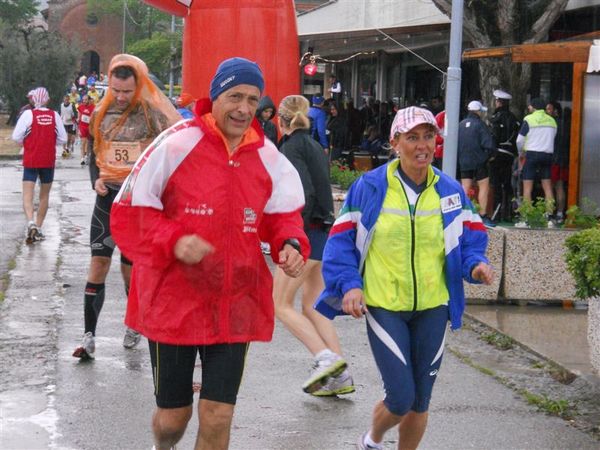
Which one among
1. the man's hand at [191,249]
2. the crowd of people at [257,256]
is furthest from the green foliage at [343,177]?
the man's hand at [191,249]

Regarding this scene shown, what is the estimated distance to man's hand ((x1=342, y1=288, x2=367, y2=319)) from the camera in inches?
211

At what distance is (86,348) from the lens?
8164mm

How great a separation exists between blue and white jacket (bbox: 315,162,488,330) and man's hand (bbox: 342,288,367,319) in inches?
1.7

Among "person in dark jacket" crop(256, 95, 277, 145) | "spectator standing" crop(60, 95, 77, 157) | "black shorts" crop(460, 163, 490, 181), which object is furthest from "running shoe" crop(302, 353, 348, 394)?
"spectator standing" crop(60, 95, 77, 157)

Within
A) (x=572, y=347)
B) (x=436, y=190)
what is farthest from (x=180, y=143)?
(x=572, y=347)

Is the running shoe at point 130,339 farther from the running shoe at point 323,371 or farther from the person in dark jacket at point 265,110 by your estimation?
the person in dark jacket at point 265,110

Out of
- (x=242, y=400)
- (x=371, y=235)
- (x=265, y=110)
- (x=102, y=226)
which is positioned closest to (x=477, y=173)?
(x=265, y=110)

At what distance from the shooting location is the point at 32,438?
249 inches

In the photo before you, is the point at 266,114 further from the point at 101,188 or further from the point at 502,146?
the point at 502,146

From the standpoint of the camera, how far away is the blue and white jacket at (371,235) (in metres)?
5.51

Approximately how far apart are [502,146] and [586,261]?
1163 cm

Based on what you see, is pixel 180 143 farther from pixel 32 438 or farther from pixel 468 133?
pixel 468 133

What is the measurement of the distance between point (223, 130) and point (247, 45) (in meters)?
11.8

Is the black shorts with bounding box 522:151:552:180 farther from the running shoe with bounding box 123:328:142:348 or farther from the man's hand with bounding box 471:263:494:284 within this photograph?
the man's hand with bounding box 471:263:494:284
